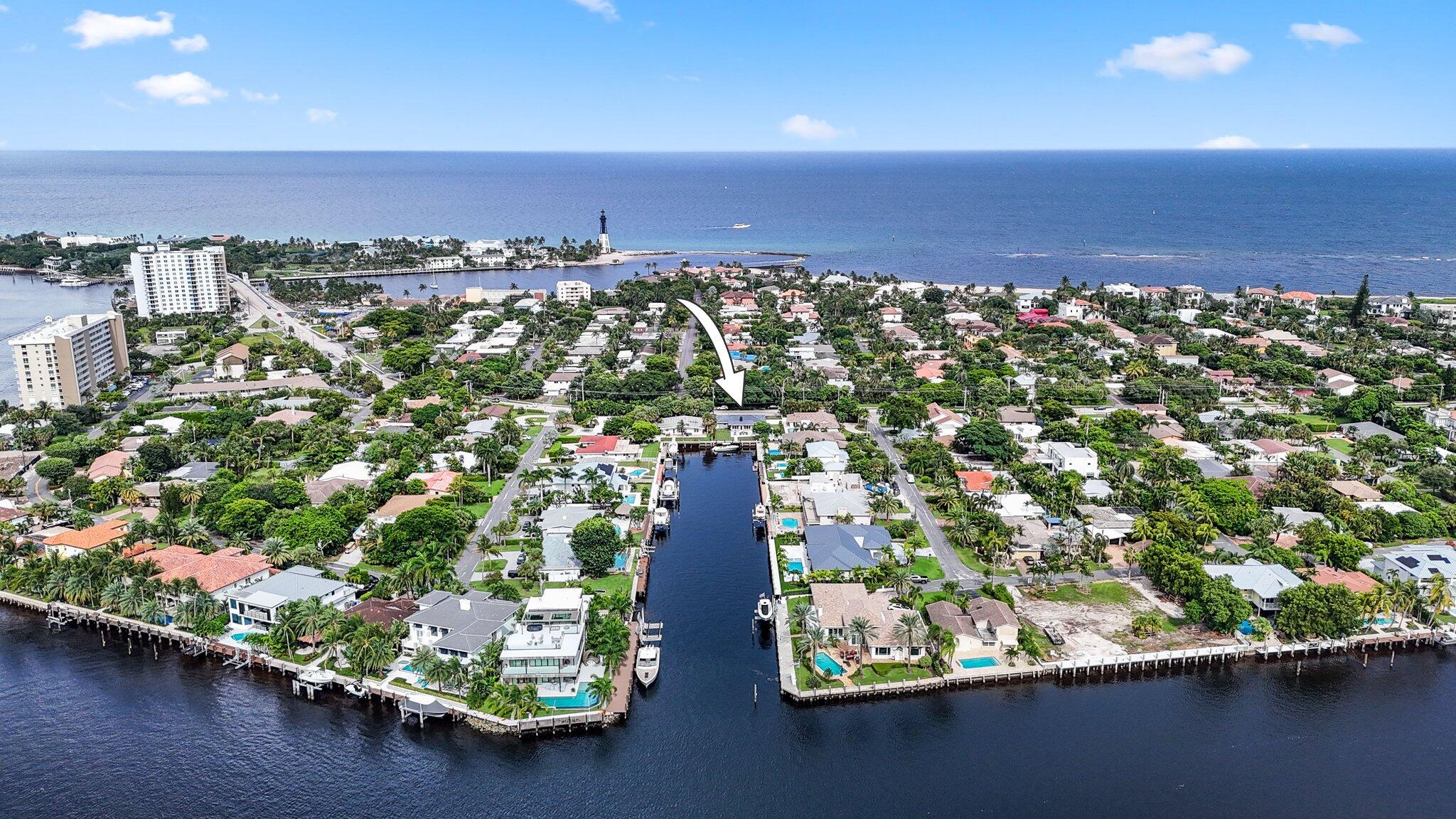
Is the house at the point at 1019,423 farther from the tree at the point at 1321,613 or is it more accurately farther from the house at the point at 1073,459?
the tree at the point at 1321,613

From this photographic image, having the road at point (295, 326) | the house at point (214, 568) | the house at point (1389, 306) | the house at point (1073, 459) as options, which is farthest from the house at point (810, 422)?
the house at point (1389, 306)

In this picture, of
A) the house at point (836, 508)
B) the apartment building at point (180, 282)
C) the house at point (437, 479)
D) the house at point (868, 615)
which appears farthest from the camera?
the apartment building at point (180, 282)

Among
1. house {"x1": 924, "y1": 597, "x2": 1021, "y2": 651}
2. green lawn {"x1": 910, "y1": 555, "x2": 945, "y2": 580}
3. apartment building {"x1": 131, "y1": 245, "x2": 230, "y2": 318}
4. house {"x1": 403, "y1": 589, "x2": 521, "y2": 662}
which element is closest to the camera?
house {"x1": 403, "y1": 589, "x2": 521, "y2": 662}

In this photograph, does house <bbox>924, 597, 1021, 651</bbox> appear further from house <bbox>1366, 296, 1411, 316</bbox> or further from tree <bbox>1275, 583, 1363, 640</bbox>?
house <bbox>1366, 296, 1411, 316</bbox>

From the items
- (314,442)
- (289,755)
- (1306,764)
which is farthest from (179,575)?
(1306,764)

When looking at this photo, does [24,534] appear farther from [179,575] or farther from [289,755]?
[289,755]

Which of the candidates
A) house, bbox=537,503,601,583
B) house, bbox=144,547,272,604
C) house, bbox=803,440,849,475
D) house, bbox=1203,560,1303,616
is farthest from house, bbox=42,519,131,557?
house, bbox=1203,560,1303,616
